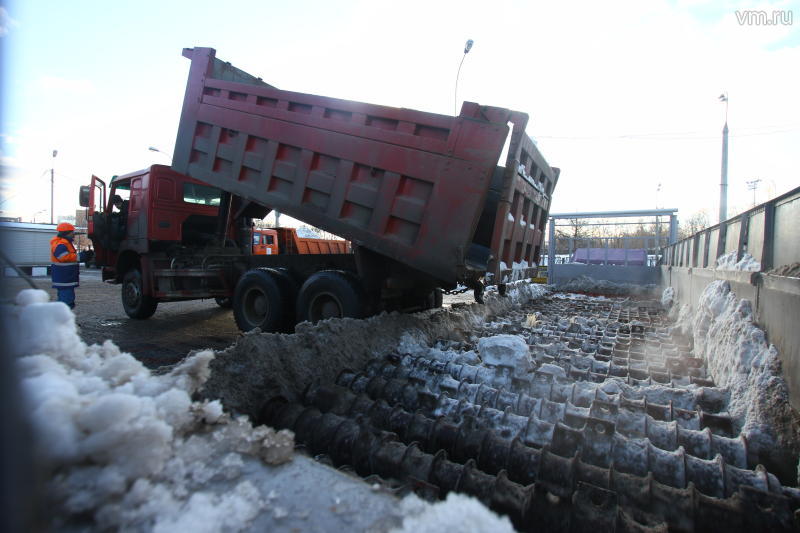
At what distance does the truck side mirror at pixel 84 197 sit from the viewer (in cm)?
866

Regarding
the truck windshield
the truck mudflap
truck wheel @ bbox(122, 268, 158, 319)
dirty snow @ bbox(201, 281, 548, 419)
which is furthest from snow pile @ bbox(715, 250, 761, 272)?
truck wheel @ bbox(122, 268, 158, 319)

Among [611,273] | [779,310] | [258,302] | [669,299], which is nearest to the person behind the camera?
[779,310]

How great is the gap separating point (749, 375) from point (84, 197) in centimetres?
1069

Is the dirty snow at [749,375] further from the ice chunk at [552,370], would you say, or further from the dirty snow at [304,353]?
the dirty snow at [304,353]

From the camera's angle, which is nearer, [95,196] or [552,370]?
[552,370]

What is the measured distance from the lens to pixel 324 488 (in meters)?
1.51

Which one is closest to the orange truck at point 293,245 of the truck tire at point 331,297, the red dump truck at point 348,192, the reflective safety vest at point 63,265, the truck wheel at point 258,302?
the red dump truck at point 348,192

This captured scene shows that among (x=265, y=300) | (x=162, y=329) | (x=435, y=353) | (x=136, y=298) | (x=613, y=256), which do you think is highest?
(x=613, y=256)

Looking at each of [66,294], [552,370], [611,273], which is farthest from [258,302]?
[611,273]

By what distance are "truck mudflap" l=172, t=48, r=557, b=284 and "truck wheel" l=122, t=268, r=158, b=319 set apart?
123 inches

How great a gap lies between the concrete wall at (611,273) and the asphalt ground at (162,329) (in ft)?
30.4

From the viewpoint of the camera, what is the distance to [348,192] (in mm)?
5039

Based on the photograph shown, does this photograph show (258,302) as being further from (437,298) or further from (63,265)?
(63,265)

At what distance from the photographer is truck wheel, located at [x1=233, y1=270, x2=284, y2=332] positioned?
609 cm
